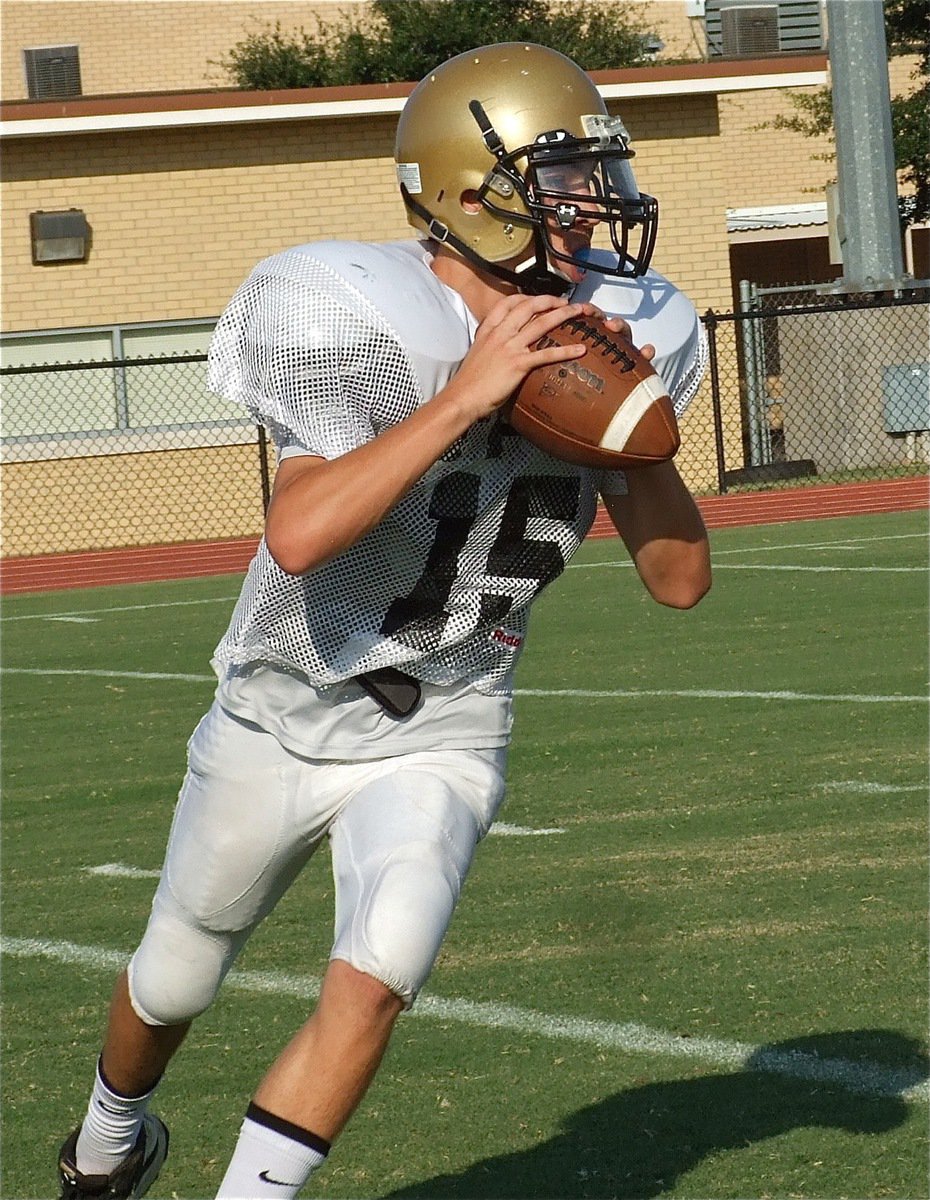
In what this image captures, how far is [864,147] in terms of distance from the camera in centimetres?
1762

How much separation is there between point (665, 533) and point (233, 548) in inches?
539

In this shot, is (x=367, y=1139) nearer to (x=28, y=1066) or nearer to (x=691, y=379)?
(x=28, y=1066)

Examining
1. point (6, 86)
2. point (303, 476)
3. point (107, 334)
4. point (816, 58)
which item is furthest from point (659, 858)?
point (6, 86)

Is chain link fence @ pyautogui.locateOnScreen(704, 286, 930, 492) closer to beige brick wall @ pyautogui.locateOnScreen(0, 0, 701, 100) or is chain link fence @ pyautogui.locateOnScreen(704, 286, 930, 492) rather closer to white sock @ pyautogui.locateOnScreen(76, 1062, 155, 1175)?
white sock @ pyautogui.locateOnScreen(76, 1062, 155, 1175)

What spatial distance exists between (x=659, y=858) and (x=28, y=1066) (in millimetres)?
1990

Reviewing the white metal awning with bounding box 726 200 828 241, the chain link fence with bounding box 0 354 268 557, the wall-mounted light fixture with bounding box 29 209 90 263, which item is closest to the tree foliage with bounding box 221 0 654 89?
the white metal awning with bounding box 726 200 828 241

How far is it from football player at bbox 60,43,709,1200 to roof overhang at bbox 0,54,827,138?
49.6ft

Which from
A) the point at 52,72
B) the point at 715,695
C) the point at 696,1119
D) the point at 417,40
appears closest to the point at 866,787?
the point at 715,695

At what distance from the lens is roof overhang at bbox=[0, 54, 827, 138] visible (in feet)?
58.9

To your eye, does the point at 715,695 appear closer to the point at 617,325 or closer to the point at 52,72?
the point at 617,325

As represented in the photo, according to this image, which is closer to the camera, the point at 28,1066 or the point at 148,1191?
the point at 148,1191

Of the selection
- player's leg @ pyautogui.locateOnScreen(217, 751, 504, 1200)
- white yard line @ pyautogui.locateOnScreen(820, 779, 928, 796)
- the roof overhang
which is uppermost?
the roof overhang

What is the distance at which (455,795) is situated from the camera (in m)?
2.91

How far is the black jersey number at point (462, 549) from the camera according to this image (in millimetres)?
2965
